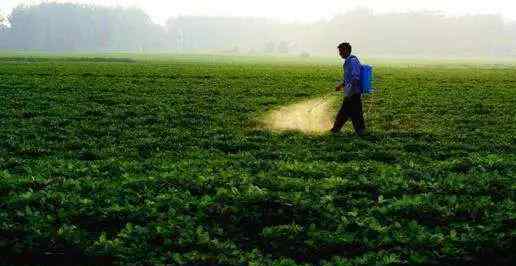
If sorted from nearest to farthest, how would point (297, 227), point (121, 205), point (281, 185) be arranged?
point (297, 227)
point (121, 205)
point (281, 185)

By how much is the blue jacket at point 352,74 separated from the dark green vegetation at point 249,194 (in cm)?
141

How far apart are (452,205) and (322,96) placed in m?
23.3

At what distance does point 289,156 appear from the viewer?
1366cm

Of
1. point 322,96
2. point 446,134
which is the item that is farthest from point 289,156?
point 322,96

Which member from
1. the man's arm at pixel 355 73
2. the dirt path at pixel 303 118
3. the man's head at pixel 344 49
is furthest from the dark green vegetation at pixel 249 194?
the man's head at pixel 344 49

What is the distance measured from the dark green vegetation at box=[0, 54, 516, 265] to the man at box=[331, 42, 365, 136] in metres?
0.58

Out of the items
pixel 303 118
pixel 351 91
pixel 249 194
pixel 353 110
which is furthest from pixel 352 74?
pixel 249 194

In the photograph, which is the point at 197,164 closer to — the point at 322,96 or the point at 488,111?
the point at 488,111

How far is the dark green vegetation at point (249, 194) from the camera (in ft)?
26.2

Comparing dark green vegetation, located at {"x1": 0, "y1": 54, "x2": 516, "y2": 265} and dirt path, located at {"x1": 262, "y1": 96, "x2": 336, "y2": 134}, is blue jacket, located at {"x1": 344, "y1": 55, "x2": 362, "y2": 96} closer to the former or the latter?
dark green vegetation, located at {"x1": 0, "y1": 54, "x2": 516, "y2": 265}

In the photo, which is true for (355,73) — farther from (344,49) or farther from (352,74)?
(344,49)

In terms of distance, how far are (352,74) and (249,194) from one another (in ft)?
24.2

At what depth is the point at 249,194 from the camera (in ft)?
32.7

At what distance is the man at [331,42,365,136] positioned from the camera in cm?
1620
